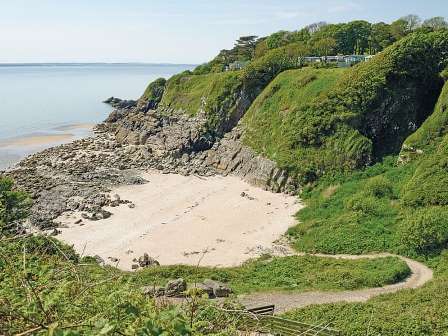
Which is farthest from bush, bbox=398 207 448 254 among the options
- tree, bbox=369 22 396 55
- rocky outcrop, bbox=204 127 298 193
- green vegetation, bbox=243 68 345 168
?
tree, bbox=369 22 396 55

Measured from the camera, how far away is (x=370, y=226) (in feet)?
115

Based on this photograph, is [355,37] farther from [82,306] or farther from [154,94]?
[82,306]

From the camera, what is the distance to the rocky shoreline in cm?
4869

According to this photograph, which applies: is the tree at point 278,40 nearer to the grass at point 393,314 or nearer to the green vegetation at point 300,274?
the green vegetation at point 300,274

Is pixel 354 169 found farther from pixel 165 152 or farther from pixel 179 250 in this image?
pixel 165 152

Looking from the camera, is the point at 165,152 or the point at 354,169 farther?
the point at 165,152

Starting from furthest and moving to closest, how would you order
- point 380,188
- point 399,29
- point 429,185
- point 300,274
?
point 399,29
point 380,188
point 429,185
point 300,274

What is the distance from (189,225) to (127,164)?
2390 cm

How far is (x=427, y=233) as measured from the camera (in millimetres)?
30484

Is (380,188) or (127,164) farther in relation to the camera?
(127,164)

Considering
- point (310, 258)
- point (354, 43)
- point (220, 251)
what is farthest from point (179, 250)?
point (354, 43)

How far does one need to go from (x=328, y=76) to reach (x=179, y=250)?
3346cm

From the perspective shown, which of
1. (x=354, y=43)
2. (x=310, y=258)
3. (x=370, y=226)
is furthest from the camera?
(x=354, y=43)

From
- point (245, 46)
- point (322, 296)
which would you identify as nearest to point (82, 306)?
point (322, 296)
